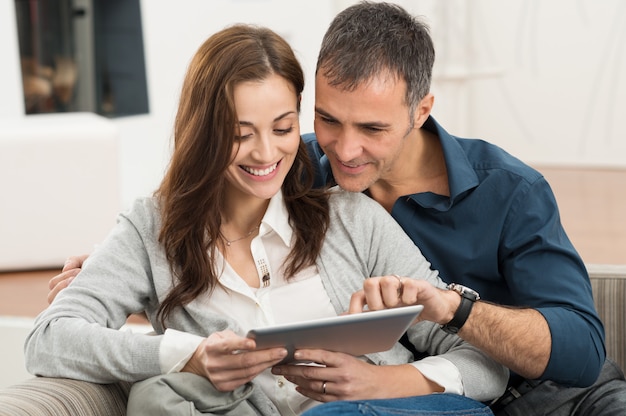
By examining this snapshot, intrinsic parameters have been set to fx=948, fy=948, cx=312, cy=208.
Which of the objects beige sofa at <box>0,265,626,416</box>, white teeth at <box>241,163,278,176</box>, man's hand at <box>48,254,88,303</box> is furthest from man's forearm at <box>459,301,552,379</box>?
man's hand at <box>48,254,88,303</box>

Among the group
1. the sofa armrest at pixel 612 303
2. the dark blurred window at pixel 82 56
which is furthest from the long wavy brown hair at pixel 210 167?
the dark blurred window at pixel 82 56

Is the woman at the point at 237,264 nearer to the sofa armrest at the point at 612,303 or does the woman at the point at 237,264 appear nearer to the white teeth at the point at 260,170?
the white teeth at the point at 260,170

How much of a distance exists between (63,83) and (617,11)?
11.8ft

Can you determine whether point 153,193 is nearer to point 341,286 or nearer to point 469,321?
point 341,286

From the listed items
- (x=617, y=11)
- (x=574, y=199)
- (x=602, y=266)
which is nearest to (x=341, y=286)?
(x=602, y=266)

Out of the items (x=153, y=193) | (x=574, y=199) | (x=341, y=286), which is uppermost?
(x=153, y=193)

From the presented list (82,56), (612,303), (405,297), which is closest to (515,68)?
(82,56)

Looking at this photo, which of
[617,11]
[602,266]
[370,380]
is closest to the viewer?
[370,380]

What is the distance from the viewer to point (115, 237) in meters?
1.91

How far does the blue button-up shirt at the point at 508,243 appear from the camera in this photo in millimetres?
1860

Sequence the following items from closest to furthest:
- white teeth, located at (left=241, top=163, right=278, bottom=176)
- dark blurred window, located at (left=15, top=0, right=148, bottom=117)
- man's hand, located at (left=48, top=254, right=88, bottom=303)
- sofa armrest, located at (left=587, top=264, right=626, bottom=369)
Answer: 1. white teeth, located at (left=241, top=163, right=278, bottom=176)
2. man's hand, located at (left=48, top=254, right=88, bottom=303)
3. sofa armrest, located at (left=587, top=264, right=626, bottom=369)
4. dark blurred window, located at (left=15, top=0, right=148, bottom=117)

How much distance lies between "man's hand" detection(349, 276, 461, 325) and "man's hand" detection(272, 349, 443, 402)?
0.10 metres

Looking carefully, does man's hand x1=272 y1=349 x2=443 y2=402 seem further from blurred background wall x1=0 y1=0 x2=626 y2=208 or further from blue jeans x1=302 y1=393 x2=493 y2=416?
blurred background wall x1=0 y1=0 x2=626 y2=208

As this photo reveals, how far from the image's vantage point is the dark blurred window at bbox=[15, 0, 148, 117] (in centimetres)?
525
